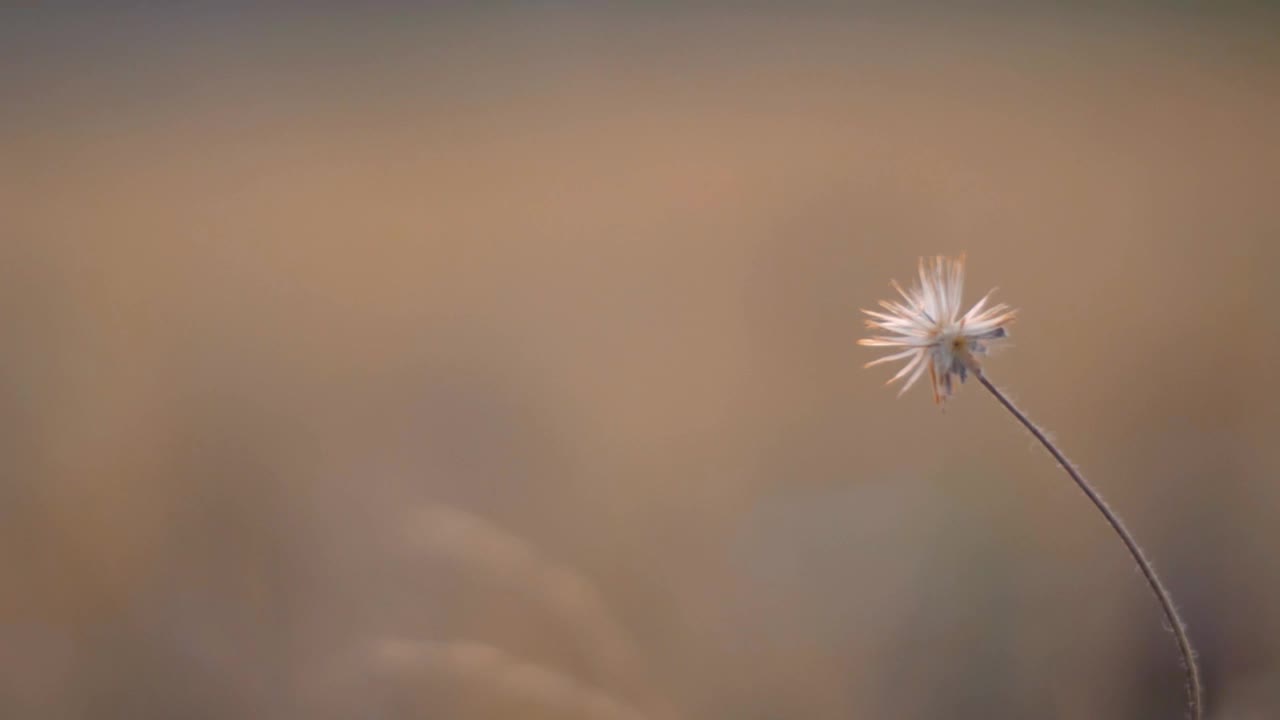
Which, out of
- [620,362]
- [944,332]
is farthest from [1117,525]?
[620,362]

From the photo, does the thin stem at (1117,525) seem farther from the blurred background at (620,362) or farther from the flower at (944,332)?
the blurred background at (620,362)

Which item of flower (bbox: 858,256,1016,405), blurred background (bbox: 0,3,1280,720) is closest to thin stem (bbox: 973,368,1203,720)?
flower (bbox: 858,256,1016,405)

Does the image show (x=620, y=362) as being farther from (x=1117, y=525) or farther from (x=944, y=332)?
(x=1117, y=525)

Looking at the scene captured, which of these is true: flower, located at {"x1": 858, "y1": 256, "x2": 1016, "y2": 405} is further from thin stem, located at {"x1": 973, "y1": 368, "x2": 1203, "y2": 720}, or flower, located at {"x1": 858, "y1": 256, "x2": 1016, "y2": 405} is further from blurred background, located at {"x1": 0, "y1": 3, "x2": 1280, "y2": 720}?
blurred background, located at {"x1": 0, "y1": 3, "x2": 1280, "y2": 720}

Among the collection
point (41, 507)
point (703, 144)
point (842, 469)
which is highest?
point (703, 144)

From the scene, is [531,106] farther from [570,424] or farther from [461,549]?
[461,549]

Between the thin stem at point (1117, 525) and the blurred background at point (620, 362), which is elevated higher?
the blurred background at point (620, 362)

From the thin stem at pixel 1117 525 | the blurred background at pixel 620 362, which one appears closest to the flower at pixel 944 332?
the thin stem at pixel 1117 525

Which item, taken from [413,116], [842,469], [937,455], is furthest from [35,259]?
[937,455]
